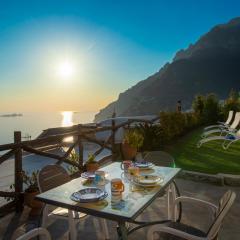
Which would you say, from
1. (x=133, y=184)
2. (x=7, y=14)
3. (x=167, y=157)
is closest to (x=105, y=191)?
(x=133, y=184)

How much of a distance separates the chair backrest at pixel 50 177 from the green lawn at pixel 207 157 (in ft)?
13.1

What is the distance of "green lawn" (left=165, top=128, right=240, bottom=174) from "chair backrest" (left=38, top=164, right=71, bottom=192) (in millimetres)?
4004

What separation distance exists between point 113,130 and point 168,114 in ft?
11.2

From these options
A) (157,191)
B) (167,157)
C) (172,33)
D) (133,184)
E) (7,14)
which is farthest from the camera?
(172,33)

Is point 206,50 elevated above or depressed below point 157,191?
above

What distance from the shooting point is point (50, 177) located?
3.17m

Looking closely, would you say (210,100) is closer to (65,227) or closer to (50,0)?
(50,0)

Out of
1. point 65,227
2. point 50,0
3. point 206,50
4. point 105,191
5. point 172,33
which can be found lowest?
point 65,227

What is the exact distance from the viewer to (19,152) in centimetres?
431

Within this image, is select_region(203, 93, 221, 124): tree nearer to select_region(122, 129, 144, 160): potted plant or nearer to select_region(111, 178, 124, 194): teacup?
select_region(122, 129, 144, 160): potted plant

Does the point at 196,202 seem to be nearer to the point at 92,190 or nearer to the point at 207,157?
the point at 92,190

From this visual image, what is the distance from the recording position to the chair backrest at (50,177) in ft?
9.98

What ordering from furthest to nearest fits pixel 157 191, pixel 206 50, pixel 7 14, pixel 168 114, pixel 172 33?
pixel 206 50
pixel 172 33
pixel 168 114
pixel 7 14
pixel 157 191

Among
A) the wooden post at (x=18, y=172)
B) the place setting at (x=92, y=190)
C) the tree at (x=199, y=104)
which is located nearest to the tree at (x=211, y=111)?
the tree at (x=199, y=104)
